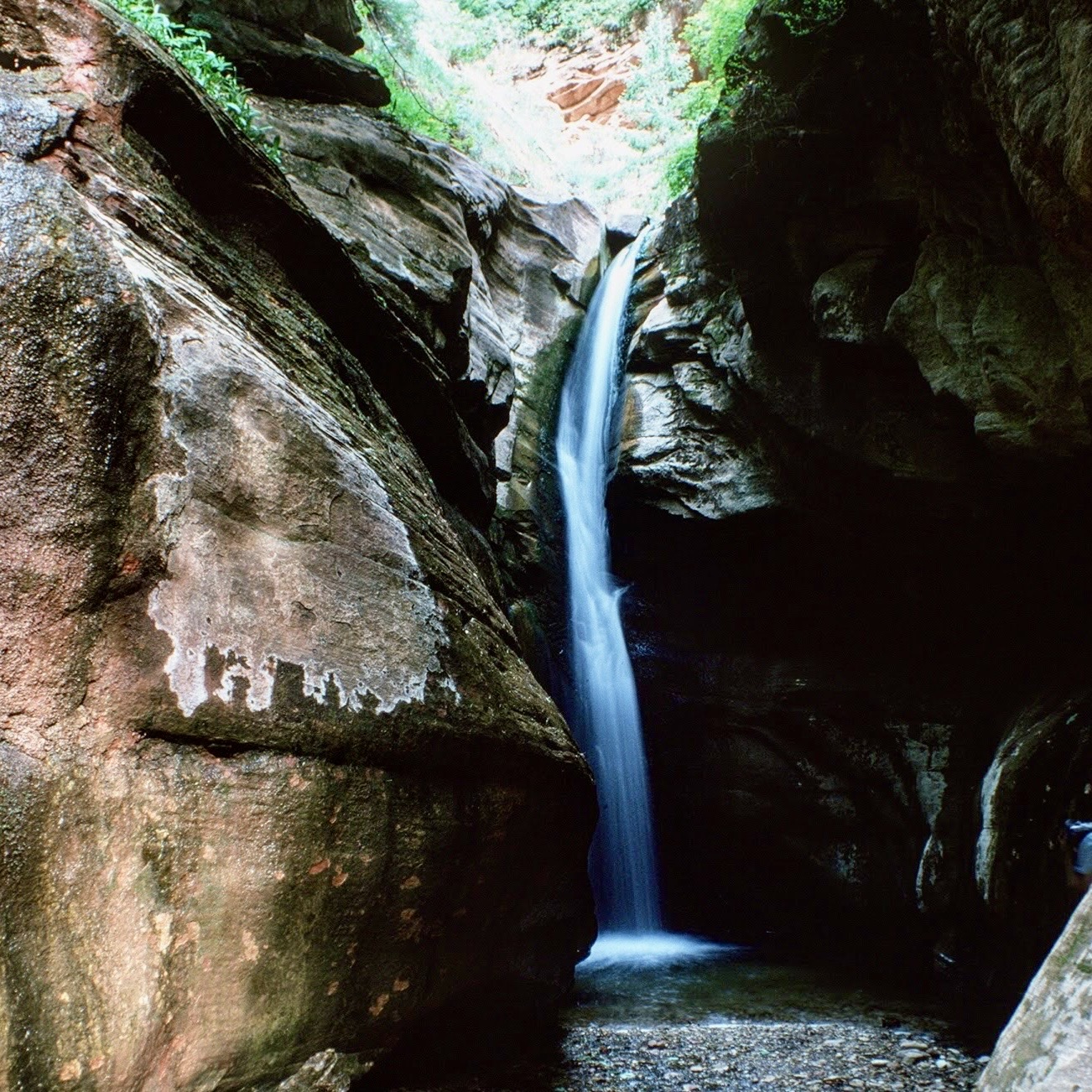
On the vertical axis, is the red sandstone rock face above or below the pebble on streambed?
above

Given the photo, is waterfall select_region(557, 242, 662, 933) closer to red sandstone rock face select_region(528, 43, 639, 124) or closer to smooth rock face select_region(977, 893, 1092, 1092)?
smooth rock face select_region(977, 893, 1092, 1092)

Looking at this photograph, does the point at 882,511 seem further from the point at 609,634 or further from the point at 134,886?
the point at 134,886

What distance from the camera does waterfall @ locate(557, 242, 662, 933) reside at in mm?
10555

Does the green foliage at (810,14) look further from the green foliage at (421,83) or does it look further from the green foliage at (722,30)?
the green foliage at (421,83)

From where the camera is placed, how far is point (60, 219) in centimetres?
293

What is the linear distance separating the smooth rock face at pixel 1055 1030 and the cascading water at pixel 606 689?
22.7ft

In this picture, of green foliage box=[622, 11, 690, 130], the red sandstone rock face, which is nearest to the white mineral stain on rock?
green foliage box=[622, 11, 690, 130]

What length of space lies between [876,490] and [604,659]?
15.4 ft

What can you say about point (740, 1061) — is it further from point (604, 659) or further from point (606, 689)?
point (604, 659)

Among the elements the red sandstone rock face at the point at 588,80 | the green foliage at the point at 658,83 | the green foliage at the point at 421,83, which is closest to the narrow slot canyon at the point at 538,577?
the green foliage at the point at 421,83

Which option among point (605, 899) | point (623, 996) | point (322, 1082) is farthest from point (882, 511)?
point (322, 1082)

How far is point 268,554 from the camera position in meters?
3.23

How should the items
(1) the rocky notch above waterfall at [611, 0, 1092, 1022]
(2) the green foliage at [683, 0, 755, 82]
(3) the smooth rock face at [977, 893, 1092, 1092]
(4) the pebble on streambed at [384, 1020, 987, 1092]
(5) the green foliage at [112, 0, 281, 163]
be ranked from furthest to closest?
(2) the green foliage at [683, 0, 755, 82] < (5) the green foliage at [112, 0, 281, 163] < (1) the rocky notch above waterfall at [611, 0, 1092, 1022] < (4) the pebble on streambed at [384, 1020, 987, 1092] < (3) the smooth rock face at [977, 893, 1092, 1092]

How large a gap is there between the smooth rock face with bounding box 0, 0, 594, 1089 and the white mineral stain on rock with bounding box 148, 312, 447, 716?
0.01 metres
